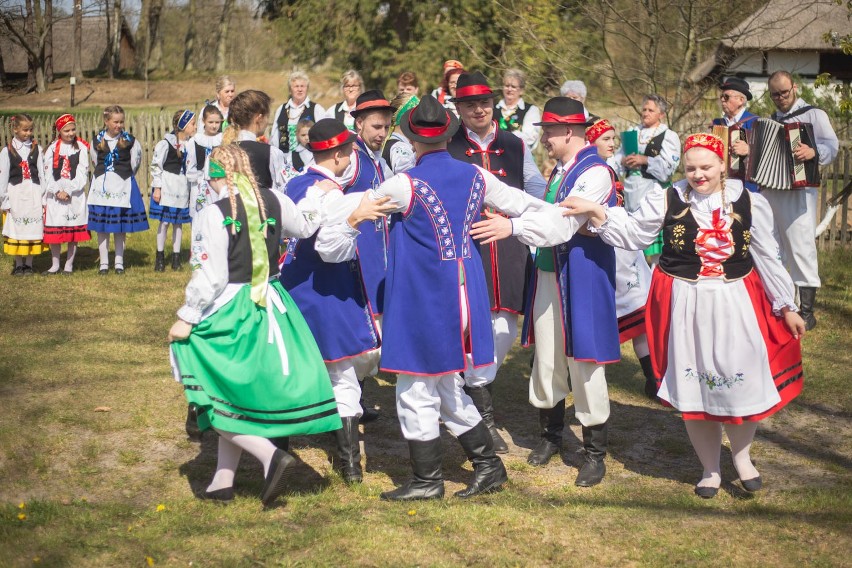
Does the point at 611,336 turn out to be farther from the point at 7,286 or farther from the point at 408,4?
the point at 408,4

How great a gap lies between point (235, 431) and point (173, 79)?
41.6 meters

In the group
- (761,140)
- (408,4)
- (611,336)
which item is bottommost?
(611,336)

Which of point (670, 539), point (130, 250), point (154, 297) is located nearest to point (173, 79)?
point (130, 250)

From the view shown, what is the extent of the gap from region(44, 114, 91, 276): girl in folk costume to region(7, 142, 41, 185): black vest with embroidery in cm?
10

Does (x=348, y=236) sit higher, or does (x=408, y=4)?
(x=408, y=4)

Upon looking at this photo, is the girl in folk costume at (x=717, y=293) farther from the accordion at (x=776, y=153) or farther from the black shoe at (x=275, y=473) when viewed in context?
the accordion at (x=776, y=153)

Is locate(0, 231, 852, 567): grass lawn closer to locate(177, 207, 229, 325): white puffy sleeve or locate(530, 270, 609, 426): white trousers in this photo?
locate(530, 270, 609, 426): white trousers

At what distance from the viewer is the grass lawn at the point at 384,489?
411 cm

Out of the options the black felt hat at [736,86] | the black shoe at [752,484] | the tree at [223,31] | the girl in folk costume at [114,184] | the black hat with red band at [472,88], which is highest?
the tree at [223,31]

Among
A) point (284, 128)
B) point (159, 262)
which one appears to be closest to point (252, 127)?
point (284, 128)

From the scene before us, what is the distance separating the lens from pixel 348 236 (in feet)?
15.1

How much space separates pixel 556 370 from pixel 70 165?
23.0 ft

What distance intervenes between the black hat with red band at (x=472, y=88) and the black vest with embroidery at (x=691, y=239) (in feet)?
4.48

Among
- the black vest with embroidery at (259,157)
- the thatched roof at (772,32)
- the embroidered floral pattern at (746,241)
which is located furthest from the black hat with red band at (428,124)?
the thatched roof at (772,32)
